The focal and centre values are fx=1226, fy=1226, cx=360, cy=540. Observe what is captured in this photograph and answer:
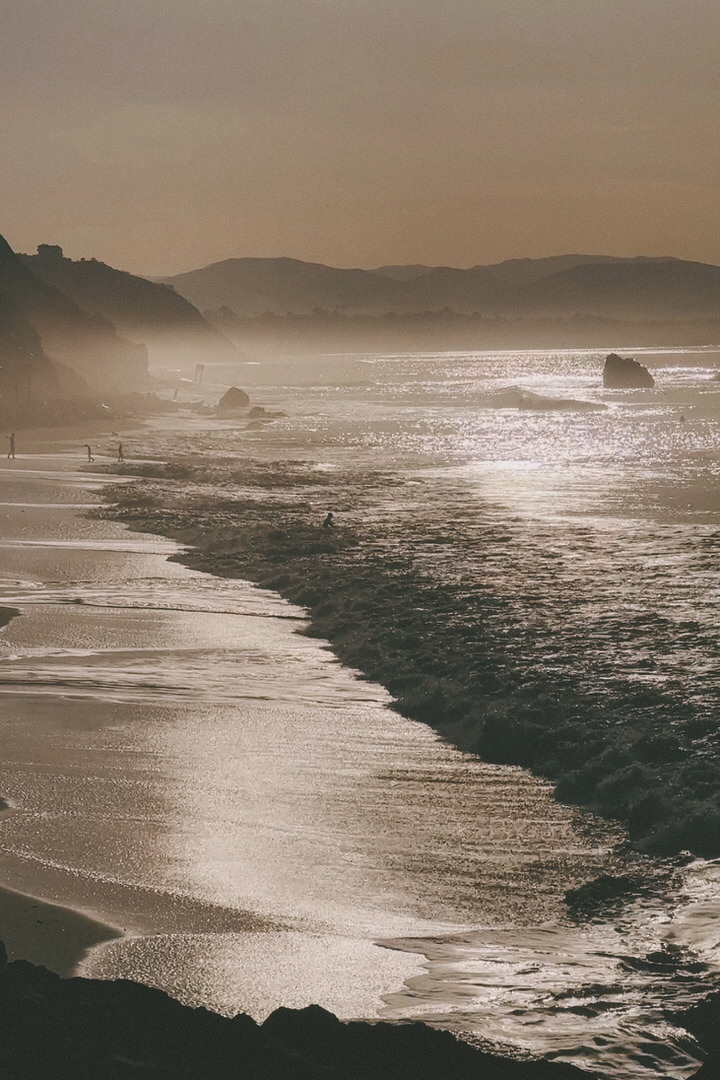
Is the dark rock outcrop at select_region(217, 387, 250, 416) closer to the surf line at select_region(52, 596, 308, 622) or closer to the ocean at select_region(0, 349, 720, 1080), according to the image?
the ocean at select_region(0, 349, 720, 1080)

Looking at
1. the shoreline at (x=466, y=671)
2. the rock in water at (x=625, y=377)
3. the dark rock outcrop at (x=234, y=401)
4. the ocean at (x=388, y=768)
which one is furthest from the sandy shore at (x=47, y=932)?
the rock in water at (x=625, y=377)

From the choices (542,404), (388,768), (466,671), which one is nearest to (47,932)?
(388,768)

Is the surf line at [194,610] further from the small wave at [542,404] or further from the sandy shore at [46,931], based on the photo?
the small wave at [542,404]

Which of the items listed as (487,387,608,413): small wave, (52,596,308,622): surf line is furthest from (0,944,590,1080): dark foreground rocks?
(487,387,608,413): small wave

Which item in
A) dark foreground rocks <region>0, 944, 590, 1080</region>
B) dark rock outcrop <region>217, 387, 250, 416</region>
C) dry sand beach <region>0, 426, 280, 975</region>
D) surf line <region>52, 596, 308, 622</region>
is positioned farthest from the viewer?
dark rock outcrop <region>217, 387, 250, 416</region>

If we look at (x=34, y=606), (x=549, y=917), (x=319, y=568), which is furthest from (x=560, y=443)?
(x=549, y=917)

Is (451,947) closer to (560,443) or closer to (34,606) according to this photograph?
(34,606)

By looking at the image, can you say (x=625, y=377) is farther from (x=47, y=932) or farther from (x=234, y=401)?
(x=47, y=932)
